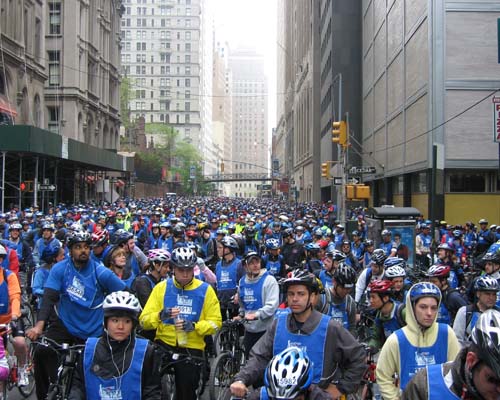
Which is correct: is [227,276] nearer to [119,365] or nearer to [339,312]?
[339,312]

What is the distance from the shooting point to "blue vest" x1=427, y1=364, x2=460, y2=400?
302cm

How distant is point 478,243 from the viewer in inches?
747

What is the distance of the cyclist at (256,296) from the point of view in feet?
25.5

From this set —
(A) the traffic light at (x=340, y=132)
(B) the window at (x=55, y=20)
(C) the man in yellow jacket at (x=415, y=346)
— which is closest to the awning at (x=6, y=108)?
(B) the window at (x=55, y=20)

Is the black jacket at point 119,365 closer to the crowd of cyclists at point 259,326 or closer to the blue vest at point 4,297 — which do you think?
the crowd of cyclists at point 259,326

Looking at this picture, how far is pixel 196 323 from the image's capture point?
611 centimetres

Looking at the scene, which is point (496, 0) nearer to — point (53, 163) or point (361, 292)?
point (361, 292)

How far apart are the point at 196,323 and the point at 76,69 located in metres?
53.3

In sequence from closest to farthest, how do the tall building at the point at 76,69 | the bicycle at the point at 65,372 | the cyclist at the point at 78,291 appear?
the bicycle at the point at 65,372, the cyclist at the point at 78,291, the tall building at the point at 76,69

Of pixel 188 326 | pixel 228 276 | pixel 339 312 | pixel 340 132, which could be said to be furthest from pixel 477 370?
pixel 340 132

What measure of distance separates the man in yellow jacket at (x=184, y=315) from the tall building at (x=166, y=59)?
5961 inches

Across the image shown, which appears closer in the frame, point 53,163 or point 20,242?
point 20,242

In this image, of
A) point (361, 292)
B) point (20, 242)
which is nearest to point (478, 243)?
point (361, 292)

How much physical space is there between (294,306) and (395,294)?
2736mm
